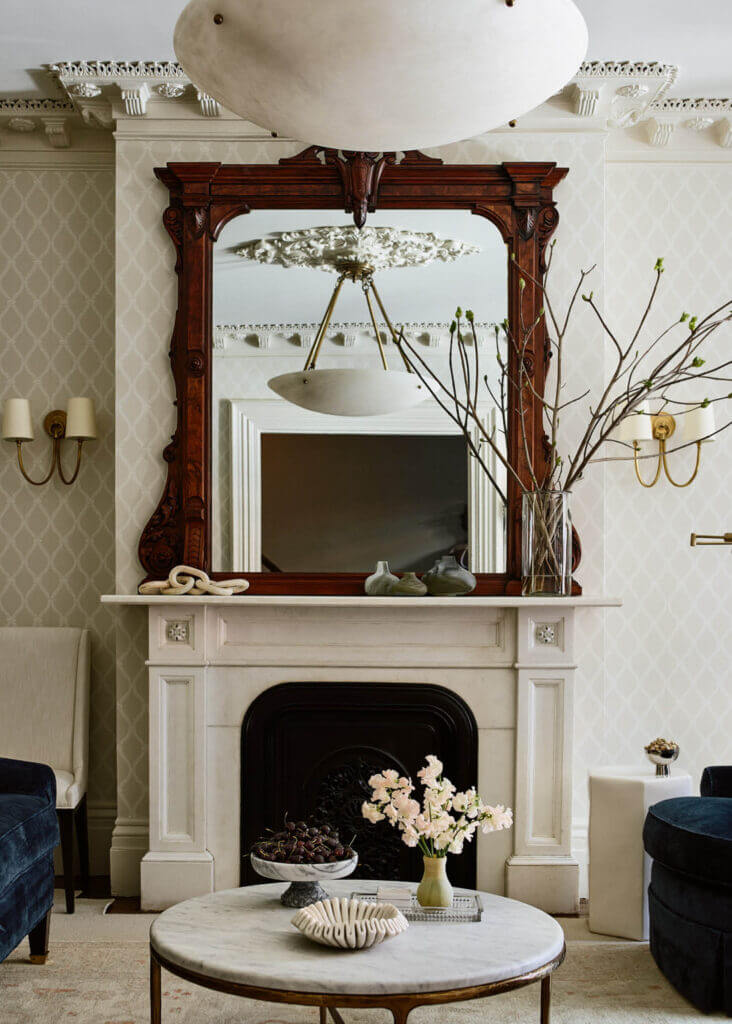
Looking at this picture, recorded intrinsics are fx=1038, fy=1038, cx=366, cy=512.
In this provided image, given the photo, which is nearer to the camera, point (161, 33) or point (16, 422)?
point (161, 33)

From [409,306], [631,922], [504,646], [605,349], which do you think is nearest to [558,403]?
[605,349]

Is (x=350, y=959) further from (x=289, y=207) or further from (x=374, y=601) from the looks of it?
(x=289, y=207)

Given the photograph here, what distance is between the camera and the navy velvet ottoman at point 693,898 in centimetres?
273

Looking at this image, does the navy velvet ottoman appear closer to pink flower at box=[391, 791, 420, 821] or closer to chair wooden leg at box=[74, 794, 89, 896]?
pink flower at box=[391, 791, 420, 821]

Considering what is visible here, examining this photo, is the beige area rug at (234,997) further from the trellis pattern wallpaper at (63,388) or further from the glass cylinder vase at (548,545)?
the glass cylinder vase at (548,545)

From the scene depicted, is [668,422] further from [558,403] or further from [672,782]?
[672,782]

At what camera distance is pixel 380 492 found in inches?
149

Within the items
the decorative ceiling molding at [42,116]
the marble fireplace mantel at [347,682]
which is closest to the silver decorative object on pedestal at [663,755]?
the marble fireplace mantel at [347,682]

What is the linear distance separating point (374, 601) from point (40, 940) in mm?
1470

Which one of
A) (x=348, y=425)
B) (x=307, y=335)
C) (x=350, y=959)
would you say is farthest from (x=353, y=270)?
(x=350, y=959)

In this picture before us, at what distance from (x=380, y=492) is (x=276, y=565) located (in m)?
0.46

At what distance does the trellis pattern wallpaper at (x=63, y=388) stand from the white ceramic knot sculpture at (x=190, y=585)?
0.46 metres

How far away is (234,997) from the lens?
2.87 metres

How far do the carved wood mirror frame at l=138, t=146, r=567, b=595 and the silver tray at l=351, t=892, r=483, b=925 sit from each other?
140cm
